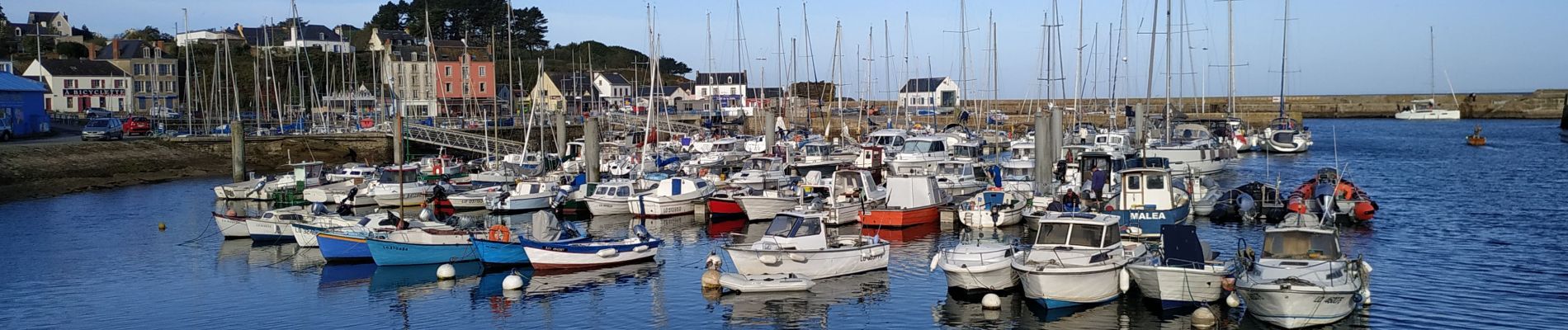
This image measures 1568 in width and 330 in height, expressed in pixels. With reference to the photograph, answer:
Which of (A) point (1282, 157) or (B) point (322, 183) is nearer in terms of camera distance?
(B) point (322, 183)

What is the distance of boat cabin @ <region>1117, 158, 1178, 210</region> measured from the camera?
34625mm

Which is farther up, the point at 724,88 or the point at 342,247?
the point at 724,88

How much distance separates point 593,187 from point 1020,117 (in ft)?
214

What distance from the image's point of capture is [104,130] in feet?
223

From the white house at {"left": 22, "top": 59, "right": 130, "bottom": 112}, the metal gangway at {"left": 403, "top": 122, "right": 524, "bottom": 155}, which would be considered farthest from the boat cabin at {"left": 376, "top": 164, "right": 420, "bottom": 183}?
the white house at {"left": 22, "top": 59, "right": 130, "bottom": 112}

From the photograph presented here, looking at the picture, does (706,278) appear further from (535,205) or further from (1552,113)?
(1552,113)

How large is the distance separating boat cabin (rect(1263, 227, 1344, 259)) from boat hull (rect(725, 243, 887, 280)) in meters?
8.83

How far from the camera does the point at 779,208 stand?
4088cm

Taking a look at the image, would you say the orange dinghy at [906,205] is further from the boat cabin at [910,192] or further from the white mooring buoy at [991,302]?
the white mooring buoy at [991,302]

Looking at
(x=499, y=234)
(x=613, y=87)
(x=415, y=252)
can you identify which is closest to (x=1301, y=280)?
(x=499, y=234)

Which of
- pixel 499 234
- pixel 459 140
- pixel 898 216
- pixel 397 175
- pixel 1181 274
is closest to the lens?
pixel 1181 274

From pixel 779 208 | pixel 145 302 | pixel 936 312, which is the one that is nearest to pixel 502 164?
pixel 779 208

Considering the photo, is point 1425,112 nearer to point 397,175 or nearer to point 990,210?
point 990,210

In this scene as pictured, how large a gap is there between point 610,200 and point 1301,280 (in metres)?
26.0
